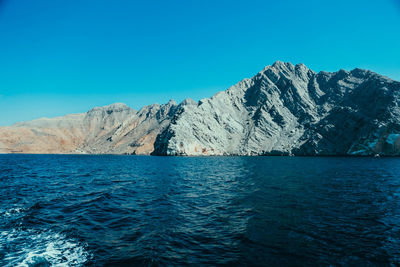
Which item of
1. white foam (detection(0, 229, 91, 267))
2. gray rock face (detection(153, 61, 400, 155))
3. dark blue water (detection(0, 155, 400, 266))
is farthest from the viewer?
gray rock face (detection(153, 61, 400, 155))

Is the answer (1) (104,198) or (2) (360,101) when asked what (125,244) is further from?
(2) (360,101)

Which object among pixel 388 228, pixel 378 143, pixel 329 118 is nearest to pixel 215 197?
pixel 388 228

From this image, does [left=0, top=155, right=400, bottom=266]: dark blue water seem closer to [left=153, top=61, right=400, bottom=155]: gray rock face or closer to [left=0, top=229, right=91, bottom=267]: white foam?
[left=0, top=229, right=91, bottom=267]: white foam

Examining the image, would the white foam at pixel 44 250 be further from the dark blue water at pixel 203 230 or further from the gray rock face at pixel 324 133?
the gray rock face at pixel 324 133

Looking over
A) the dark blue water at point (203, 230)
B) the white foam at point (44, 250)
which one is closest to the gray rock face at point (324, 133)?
the dark blue water at point (203, 230)

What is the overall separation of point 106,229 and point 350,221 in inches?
738

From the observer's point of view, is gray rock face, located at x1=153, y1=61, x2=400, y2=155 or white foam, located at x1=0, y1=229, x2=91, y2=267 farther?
gray rock face, located at x1=153, y1=61, x2=400, y2=155

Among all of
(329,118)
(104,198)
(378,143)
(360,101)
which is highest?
(360,101)

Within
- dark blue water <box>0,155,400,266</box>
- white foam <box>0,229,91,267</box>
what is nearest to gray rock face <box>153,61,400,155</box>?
dark blue water <box>0,155,400,266</box>

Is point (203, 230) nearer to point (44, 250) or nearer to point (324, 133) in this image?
point (44, 250)

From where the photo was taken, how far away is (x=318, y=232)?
14031mm

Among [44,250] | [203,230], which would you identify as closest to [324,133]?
[203,230]

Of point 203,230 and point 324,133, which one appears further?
point 324,133

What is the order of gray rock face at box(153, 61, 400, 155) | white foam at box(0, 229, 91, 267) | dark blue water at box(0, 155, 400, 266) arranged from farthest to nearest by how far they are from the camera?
1. gray rock face at box(153, 61, 400, 155)
2. dark blue water at box(0, 155, 400, 266)
3. white foam at box(0, 229, 91, 267)
